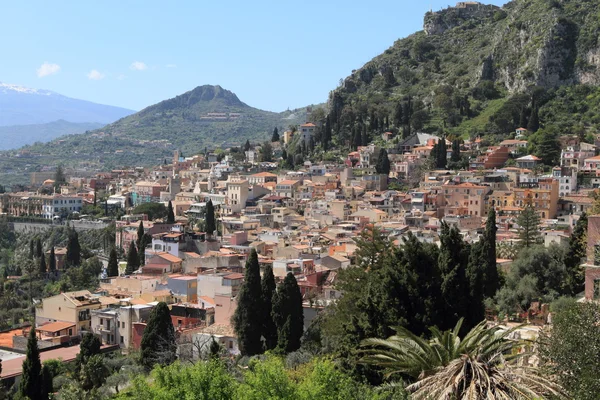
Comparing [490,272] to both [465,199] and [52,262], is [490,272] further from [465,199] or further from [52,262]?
[52,262]

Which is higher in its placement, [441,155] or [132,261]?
[441,155]

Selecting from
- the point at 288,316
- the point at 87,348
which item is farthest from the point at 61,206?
the point at 288,316

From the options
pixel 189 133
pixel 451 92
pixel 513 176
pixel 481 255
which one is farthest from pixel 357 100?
pixel 189 133

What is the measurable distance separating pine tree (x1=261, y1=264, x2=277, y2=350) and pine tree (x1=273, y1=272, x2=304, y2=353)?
1.29ft

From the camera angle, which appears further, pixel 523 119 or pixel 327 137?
pixel 327 137

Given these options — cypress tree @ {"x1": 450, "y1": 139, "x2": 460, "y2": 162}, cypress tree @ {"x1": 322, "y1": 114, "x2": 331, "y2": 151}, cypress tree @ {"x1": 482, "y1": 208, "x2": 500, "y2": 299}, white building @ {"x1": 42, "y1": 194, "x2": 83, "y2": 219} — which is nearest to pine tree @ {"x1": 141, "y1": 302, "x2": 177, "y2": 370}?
cypress tree @ {"x1": 482, "y1": 208, "x2": 500, "y2": 299}

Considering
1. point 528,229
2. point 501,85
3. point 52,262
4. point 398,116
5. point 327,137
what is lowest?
point 52,262

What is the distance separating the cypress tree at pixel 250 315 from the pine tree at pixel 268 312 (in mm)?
148

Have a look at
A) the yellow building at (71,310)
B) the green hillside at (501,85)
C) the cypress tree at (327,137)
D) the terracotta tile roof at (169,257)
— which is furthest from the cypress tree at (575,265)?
the cypress tree at (327,137)

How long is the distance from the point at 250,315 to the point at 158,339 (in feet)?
9.40

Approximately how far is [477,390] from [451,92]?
222 ft

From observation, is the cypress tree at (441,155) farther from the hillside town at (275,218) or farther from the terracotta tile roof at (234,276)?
the terracotta tile roof at (234,276)

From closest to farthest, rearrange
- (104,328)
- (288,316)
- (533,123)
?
1. (288,316)
2. (104,328)
3. (533,123)

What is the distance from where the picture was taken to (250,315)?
2409 centimetres
